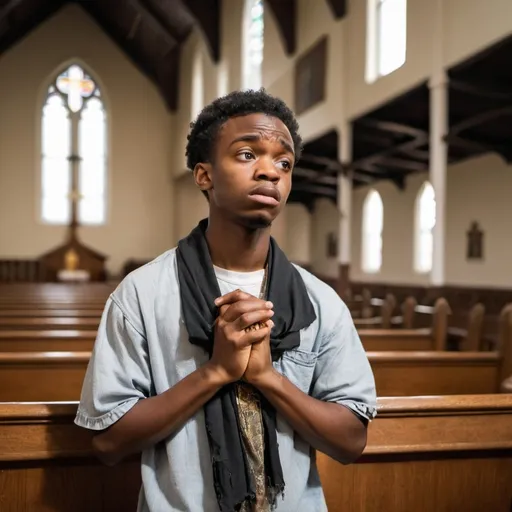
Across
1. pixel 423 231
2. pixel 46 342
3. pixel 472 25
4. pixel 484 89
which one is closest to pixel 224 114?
pixel 46 342

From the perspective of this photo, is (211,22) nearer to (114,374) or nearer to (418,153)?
(418,153)

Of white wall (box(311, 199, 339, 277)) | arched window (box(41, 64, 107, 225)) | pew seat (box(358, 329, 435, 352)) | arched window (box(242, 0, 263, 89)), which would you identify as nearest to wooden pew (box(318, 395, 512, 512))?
pew seat (box(358, 329, 435, 352))

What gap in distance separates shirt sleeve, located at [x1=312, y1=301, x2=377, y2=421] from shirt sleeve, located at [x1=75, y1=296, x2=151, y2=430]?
37 cm

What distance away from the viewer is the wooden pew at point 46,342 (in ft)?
12.1

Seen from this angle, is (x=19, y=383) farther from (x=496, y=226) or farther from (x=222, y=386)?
(x=496, y=226)

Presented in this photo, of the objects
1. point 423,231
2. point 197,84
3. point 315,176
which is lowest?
point 423,231

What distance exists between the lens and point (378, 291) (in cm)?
1208

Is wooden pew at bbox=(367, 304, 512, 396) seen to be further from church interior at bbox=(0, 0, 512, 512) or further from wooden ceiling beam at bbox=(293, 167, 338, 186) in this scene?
wooden ceiling beam at bbox=(293, 167, 338, 186)

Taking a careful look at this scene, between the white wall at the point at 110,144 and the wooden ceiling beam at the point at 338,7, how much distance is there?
9.12 metres

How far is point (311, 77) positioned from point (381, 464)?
10.5m

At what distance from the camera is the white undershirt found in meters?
1.40

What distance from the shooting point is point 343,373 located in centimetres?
139

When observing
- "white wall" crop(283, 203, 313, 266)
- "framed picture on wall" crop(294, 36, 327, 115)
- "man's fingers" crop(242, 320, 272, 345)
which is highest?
"framed picture on wall" crop(294, 36, 327, 115)

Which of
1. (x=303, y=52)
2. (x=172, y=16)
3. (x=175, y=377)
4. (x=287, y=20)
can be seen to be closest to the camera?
(x=175, y=377)
